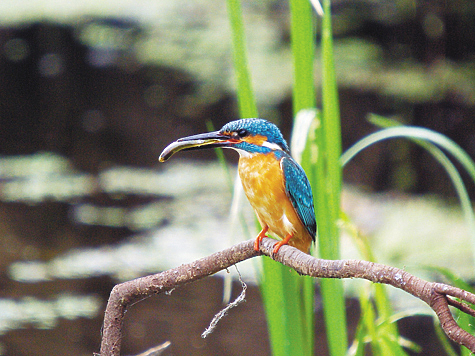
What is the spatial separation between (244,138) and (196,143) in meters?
0.16

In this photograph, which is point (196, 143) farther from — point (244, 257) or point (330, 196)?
point (330, 196)

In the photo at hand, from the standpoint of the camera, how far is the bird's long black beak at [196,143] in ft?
2.51

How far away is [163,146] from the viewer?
525 cm

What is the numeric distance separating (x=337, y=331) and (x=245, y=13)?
5.75 m

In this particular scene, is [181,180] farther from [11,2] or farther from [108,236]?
[11,2]

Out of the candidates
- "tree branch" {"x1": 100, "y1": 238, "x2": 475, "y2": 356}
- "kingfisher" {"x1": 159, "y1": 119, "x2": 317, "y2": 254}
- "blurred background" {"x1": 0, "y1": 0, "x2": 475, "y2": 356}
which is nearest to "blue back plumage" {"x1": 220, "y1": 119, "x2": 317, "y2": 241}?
"kingfisher" {"x1": 159, "y1": 119, "x2": 317, "y2": 254}

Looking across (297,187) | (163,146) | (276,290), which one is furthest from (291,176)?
(163,146)

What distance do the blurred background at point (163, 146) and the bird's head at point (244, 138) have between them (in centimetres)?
233

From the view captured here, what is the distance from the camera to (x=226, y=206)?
4367 millimetres

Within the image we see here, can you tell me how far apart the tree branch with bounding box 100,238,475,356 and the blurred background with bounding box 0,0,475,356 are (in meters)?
2.42

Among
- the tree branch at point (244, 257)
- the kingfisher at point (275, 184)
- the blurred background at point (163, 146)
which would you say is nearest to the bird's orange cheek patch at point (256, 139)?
the kingfisher at point (275, 184)

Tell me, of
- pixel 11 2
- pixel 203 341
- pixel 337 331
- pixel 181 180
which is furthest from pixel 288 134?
pixel 11 2

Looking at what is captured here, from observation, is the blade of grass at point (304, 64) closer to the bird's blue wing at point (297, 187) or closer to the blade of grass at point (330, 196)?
the blade of grass at point (330, 196)

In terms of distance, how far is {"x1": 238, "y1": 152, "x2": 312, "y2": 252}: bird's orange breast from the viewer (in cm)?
103
